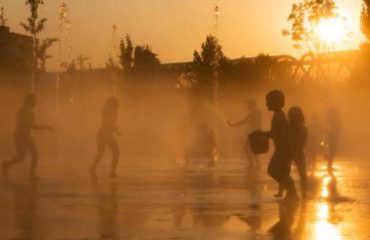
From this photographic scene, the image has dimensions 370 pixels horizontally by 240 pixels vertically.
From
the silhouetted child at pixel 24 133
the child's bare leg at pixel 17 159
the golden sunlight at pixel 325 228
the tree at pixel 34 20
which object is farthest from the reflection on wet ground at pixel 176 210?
the tree at pixel 34 20

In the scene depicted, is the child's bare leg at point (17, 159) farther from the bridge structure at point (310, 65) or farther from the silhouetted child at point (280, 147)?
the bridge structure at point (310, 65)

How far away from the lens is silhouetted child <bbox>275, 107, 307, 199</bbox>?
13737 millimetres

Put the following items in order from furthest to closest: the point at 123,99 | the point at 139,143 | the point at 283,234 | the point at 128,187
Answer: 1. the point at 123,99
2. the point at 139,143
3. the point at 128,187
4. the point at 283,234

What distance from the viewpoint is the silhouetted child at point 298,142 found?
13.7m

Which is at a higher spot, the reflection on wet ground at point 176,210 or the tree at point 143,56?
the tree at point 143,56

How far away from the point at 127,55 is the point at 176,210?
234 feet

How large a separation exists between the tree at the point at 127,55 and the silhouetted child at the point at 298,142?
6514 centimetres

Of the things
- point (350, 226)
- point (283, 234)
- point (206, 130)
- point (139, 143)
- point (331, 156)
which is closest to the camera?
point (283, 234)

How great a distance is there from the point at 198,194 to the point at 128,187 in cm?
189

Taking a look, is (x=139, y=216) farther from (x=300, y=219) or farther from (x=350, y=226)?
(x=350, y=226)

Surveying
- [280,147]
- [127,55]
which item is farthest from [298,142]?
[127,55]

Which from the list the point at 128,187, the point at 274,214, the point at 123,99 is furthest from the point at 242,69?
the point at 274,214

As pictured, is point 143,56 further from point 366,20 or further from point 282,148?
point 282,148

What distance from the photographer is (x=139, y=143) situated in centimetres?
4962
